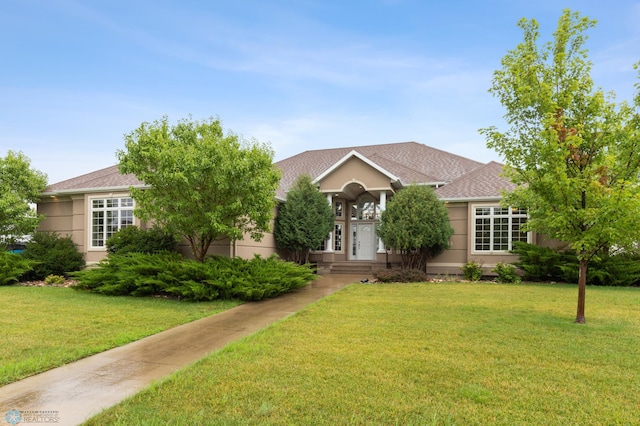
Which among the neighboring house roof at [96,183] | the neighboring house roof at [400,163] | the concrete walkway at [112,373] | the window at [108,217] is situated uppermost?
the neighboring house roof at [400,163]

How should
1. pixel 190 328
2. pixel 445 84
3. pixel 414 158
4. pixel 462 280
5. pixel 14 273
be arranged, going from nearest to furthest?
1. pixel 190 328
2. pixel 14 273
3. pixel 445 84
4. pixel 462 280
5. pixel 414 158

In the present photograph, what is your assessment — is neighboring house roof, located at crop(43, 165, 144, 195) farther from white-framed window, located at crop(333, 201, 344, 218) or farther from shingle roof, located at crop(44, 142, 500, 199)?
white-framed window, located at crop(333, 201, 344, 218)

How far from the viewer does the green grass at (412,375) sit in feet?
12.6

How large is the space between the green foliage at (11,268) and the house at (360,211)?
2.63 m

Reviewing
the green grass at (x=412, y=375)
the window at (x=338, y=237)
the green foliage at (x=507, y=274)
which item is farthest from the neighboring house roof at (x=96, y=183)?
the green foliage at (x=507, y=274)

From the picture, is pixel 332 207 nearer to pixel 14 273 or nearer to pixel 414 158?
pixel 414 158

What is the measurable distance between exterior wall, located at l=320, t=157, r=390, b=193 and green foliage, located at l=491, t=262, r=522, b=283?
18.5 ft

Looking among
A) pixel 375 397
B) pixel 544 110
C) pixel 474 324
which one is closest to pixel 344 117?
pixel 544 110

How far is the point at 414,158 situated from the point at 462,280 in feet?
29.1

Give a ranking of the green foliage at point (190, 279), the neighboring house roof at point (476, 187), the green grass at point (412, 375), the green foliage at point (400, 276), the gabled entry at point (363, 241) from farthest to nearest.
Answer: the gabled entry at point (363, 241) < the neighboring house roof at point (476, 187) < the green foliage at point (400, 276) < the green foliage at point (190, 279) < the green grass at point (412, 375)

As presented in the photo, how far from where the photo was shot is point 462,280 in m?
16.3

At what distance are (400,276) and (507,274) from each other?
4090mm

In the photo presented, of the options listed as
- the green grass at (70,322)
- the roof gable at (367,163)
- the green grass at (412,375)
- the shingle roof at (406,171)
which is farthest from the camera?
the roof gable at (367,163)

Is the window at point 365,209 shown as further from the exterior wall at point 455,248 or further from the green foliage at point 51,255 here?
the green foliage at point 51,255
